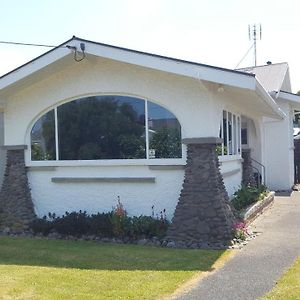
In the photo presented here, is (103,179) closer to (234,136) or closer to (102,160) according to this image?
(102,160)

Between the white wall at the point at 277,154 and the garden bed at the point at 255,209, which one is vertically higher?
the white wall at the point at 277,154

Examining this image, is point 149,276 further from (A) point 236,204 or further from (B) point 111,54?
(A) point 236,204

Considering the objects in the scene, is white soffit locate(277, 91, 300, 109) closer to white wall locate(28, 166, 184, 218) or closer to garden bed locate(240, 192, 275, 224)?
garden bed locate(240, 192, 275, 224)

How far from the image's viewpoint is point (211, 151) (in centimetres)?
923

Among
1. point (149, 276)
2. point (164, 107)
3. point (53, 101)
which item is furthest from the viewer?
point (53, 101)

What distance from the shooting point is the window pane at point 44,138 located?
10828 mm

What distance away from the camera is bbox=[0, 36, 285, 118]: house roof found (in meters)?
8.76

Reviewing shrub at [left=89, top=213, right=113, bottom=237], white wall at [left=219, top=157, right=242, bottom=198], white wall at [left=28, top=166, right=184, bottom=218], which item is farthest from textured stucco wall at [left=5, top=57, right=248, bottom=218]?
shrub at [left=89, top=213, right=113, bottom=237]

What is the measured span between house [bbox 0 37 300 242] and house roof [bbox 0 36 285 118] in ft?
0.07

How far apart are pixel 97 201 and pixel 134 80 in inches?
108

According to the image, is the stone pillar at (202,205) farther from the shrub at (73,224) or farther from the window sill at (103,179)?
the shrub at (73,224)

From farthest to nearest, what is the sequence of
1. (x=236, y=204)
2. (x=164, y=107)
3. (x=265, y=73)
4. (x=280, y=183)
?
1. (x=265, y=73)
2. (x=280, y=183)
3. (x=236, y=204)
4. (x=164, y=107)

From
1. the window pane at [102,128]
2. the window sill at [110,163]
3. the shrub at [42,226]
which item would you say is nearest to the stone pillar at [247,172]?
the window sill at [110,163]

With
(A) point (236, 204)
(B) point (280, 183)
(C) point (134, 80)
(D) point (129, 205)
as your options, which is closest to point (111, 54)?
(C) point (134, 80)
